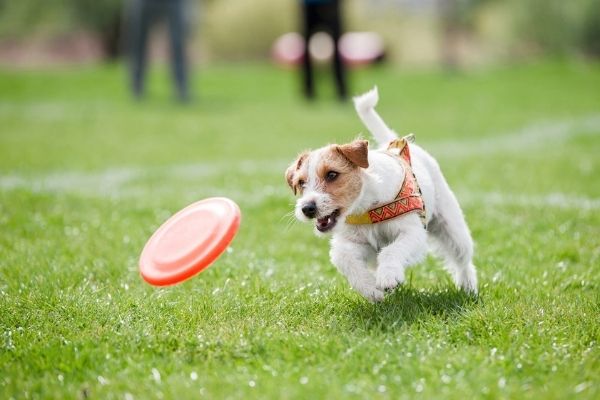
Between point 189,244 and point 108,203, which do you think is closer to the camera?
point 189,244

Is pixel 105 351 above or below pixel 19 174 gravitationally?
above

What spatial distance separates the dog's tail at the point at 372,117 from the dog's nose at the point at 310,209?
1.17 meters

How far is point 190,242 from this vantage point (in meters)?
4.72

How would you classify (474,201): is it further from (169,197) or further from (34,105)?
(34,105)

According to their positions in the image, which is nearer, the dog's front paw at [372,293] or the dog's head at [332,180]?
the dog's head at [332,180]

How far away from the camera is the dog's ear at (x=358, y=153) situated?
14.2ft

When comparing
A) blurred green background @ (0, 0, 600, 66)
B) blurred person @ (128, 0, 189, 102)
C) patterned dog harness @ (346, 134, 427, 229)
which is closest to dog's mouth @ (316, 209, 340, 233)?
patterned dog harness @ (346, 134, 427, 229)

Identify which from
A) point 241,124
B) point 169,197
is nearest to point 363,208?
point 169,197

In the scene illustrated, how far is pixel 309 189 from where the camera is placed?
4367 mm

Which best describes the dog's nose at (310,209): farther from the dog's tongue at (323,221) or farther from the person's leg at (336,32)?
the person's leg at (336,32)

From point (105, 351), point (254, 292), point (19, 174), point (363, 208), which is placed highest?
point (363, 208)

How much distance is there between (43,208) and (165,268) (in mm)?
3836

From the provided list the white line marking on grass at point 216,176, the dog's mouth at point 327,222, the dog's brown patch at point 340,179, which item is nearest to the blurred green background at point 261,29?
the white line marking on grass at point 216,176

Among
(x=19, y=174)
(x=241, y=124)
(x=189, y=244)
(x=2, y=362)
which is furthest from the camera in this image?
(x=241, y=124)
